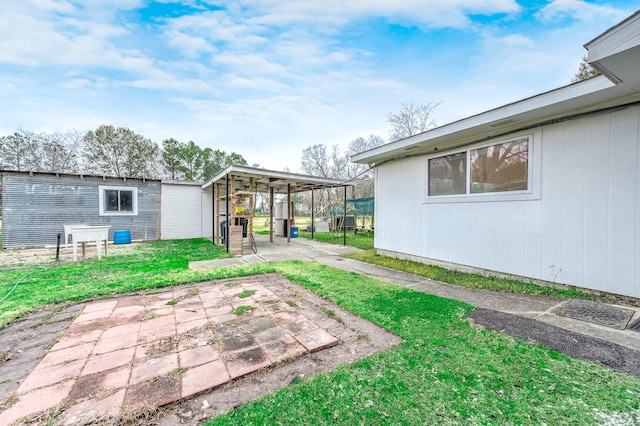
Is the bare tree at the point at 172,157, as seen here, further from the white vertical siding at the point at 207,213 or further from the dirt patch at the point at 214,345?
the dirt patch at the point at 214,345

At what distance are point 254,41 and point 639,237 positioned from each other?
9.62m

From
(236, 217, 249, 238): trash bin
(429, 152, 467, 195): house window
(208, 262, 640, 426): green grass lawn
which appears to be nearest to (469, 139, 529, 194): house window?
(429, 152, 467, 195): house window

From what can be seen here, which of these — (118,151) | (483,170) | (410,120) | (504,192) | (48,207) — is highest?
(410,120)

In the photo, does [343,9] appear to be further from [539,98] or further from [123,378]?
[123,378]

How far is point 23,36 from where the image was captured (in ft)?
23.5

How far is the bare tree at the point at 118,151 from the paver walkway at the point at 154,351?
71.4ft

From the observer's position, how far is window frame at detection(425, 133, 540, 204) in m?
3.81

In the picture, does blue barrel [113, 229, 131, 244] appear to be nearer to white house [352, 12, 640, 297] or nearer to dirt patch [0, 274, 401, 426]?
dirt patch [0, 274, 401, 426]

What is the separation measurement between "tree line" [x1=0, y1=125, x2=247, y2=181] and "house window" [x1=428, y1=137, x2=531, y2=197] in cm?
2052

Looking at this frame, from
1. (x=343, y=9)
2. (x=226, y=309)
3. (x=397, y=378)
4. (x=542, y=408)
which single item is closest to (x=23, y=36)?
(x=343, y=9)

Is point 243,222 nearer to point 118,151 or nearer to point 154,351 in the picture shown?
point 154,351

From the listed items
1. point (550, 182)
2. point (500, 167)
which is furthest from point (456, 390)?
point (500, 167)

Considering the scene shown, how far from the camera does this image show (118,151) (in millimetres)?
20438

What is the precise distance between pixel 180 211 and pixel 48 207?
4.08m
